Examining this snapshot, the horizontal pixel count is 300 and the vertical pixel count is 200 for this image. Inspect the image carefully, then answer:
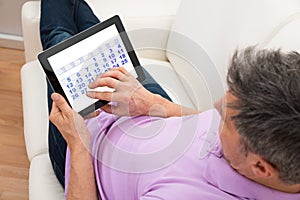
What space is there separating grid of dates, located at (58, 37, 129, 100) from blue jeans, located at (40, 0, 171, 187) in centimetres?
13

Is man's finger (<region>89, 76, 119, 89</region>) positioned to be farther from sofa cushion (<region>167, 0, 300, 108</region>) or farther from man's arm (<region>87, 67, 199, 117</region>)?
sofa cushion (<region>167, 0, 300, 108</region>)

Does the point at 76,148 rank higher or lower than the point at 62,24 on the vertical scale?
lower

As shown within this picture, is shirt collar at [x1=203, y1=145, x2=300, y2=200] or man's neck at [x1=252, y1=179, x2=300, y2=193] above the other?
man's neck at [x1=252, y1=179, x2=300, y2=193]

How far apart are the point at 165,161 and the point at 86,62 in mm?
347

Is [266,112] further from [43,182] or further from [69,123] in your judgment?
[43,182]

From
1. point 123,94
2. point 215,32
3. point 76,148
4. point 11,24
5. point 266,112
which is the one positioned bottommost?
point 11,24

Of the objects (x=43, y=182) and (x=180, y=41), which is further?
(x=180, y=41)

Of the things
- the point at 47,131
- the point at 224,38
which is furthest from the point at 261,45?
the point at 47,131

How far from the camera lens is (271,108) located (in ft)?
2.70

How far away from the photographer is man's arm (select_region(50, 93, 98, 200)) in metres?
1.16

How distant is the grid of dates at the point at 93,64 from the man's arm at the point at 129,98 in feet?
0.10

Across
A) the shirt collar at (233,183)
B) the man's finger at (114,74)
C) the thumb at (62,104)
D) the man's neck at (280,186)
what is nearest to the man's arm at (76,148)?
the thumb at (62,104)

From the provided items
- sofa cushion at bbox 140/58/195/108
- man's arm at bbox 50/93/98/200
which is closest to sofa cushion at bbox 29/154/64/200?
man's arm at bbox 50/93/98/200

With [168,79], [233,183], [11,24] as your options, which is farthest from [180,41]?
[11,24]
